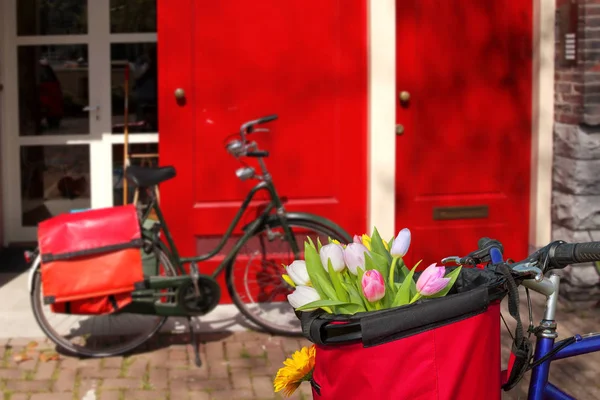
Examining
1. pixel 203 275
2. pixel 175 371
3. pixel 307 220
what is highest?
pixel 307 220

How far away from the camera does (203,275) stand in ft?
19.3

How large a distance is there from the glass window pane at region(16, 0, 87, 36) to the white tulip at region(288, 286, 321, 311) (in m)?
6.06

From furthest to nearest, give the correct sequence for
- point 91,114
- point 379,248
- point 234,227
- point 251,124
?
1. point 91,114
2. point 234,227
3. point 251,124
4. point 379,248

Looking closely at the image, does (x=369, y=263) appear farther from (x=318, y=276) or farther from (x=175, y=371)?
(x=175, y=371)

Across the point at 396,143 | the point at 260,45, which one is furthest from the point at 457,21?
the point at 260,45

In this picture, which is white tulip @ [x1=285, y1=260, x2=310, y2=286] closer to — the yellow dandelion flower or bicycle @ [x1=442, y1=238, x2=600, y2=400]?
the yellow dandelion flower

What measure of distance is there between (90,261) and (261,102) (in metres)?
1.77

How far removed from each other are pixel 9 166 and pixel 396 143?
336 centimetres

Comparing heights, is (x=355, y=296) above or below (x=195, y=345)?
above

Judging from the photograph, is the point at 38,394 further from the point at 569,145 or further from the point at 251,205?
the point at 569,145

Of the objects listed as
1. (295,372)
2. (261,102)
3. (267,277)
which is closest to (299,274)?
(295,372)

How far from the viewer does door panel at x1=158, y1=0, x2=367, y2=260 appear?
6578 mm

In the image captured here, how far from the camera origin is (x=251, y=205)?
21.8 ft

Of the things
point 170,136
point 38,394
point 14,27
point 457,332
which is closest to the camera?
point 457,332
